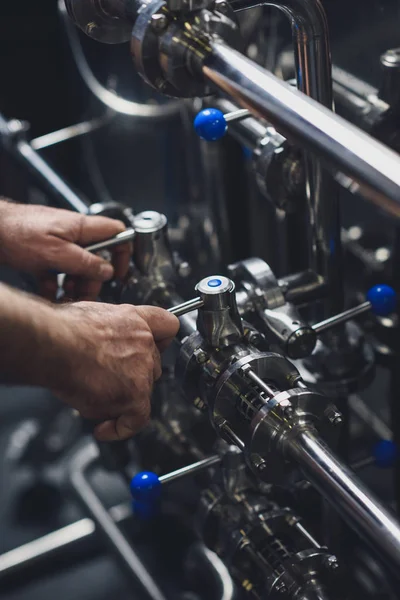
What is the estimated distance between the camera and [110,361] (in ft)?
2.23

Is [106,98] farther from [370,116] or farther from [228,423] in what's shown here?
[228,423]

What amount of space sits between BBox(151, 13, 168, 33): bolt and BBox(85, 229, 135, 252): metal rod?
0.21 m

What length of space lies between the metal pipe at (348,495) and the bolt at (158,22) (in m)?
0.37

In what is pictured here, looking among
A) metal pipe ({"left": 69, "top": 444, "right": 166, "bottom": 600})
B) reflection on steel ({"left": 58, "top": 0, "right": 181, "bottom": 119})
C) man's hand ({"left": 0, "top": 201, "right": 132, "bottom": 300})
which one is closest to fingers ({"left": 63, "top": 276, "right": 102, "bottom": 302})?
man's hand ({"left": 0, "top": 201, "right": 132, "bottom": 300})

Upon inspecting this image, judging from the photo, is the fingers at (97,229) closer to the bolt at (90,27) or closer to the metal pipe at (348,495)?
the bolt at (90,27)

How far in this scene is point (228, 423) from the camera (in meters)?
0.71

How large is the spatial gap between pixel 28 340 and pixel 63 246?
0.89 ft

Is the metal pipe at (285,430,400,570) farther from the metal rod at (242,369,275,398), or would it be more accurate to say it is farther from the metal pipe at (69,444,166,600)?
the metal pipe at (69,444,166,600)

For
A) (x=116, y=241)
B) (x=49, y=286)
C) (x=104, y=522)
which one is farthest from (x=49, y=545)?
(x=116, y=241)

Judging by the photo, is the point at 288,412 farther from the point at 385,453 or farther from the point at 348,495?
the point at 385,453

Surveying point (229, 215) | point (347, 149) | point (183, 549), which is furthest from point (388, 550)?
point (229, 215)

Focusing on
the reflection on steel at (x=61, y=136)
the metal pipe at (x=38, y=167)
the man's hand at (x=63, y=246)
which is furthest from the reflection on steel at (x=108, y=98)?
the man's hand at (x=63, y=246)

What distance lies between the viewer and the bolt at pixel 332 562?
728 mm

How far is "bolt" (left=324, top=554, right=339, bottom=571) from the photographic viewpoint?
73 centimetres
